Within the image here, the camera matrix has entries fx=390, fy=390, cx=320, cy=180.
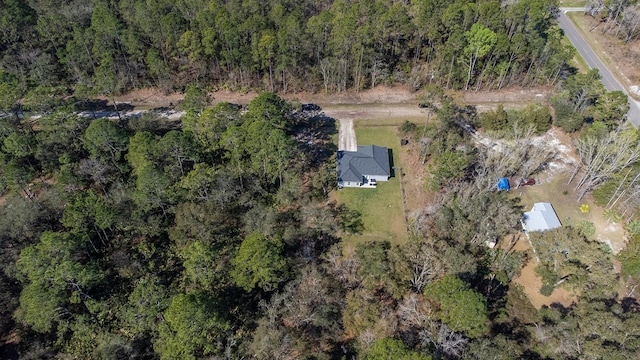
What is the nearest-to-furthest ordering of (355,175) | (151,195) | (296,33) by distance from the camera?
(151,195), (355,175), (296,33)

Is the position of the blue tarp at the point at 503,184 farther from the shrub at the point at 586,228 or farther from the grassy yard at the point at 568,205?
the shrub at the point at 586,228

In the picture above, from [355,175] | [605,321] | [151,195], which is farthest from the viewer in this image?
[355,175]

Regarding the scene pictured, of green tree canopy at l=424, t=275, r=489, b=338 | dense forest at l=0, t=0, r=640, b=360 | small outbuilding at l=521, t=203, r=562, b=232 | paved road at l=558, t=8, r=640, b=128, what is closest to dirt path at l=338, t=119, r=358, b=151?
dense forest at l=0, t=0, r=640, b=360

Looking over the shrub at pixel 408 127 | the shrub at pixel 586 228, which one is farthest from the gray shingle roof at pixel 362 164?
the shrub at pixel 586 228

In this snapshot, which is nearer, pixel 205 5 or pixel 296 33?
pixel 296 33

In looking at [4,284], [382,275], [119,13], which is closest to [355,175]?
[382,275]

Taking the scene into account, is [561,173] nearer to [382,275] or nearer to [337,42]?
[382,275]

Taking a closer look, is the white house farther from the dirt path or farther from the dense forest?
the dirt path

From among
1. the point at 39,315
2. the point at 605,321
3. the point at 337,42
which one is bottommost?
the point at 39,315
